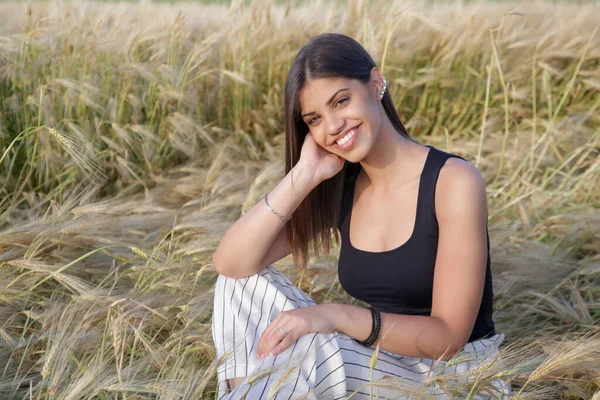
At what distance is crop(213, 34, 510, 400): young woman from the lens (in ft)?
6.27

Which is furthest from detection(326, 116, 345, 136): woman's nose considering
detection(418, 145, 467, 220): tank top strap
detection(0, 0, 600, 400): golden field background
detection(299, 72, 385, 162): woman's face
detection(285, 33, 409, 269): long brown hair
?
detection(0, 0, 600, 400): golden field background

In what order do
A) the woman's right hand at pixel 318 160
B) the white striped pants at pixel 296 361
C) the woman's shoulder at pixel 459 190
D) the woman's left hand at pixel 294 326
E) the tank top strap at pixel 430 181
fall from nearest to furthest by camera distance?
the white striped pants at pixel 296 361
the woman's left hand at pixel 294 326
the woman's shoulder at pixel 459 190
the tank top strap at pixel 430 181
the woman's right hand at pixel 318 160

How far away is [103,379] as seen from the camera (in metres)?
2.05

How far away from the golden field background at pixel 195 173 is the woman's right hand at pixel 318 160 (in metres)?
0.50

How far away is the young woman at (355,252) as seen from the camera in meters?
1.91

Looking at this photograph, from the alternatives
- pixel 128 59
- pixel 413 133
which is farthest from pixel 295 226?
pixel 413 133

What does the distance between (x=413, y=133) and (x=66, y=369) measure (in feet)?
8.34

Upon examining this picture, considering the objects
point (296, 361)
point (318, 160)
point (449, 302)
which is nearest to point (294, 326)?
point (296, 361)

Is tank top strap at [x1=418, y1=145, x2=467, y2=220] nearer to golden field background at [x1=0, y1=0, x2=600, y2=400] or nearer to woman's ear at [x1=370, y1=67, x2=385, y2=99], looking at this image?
woman's ear at [x1=370, y1=67, x2=385, y2=99]

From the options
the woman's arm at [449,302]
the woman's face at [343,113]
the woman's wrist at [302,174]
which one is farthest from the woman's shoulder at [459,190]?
the woman's wrist at [302,174]

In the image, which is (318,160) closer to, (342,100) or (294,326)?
(342,100)

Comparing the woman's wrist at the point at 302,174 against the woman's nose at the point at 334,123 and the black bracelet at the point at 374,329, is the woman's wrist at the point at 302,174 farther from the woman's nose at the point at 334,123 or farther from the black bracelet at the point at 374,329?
the black bracelet at the point at 374,329

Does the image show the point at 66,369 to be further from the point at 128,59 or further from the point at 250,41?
the point at 250,41

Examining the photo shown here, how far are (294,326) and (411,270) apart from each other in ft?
1.34
